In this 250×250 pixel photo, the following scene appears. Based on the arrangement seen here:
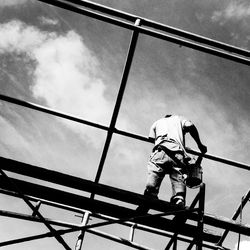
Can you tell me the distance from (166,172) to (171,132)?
0.69m

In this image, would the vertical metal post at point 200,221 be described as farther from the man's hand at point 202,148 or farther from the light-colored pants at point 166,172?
the man's hand at point 202,148

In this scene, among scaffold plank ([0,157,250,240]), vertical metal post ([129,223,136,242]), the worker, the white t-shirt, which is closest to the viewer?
scaffold plank ([0,157,250,240])

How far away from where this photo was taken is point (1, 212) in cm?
561

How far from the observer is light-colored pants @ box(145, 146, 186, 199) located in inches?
159

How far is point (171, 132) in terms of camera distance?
4633 millimetres

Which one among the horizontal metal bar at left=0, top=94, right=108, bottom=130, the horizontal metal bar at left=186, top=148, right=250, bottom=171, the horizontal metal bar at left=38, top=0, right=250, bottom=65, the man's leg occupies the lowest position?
the man's leg

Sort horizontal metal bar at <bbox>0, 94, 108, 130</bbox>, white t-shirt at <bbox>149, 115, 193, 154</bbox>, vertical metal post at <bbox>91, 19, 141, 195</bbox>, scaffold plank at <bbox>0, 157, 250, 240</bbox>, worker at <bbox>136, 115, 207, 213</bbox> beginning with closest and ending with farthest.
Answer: scaffold plank at <bbox>0, 157, 250, 240</bbox> → worker at <bbox>136, 115, 207, 213</bbox> → vertical metal post at <bbox>91, 19, 141, 195</bbox> → white t-shirt at <bbox>149, 115, 193, 154</bbox> → horizontal metal bar at <bbox>0, 94, 108, 130</bbox>

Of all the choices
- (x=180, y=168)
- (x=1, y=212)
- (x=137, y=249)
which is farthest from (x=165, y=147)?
(x=1, y=212)

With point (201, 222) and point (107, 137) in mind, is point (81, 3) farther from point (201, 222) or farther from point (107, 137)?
point (201, 222)

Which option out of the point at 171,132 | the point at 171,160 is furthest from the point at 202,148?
the point at 171,160

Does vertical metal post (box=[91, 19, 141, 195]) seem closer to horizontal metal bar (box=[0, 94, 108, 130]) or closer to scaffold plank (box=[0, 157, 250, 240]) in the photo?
horizontal metal bar (box=[0, 94, 108, 130])

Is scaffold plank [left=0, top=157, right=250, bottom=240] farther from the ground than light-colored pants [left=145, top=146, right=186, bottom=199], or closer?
closer

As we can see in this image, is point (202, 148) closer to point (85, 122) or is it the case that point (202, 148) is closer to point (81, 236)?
point (85, 122)

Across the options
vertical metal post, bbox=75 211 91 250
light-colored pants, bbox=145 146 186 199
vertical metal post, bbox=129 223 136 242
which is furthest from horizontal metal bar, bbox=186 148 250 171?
vertical metal post, bbox=75 211 91 250
